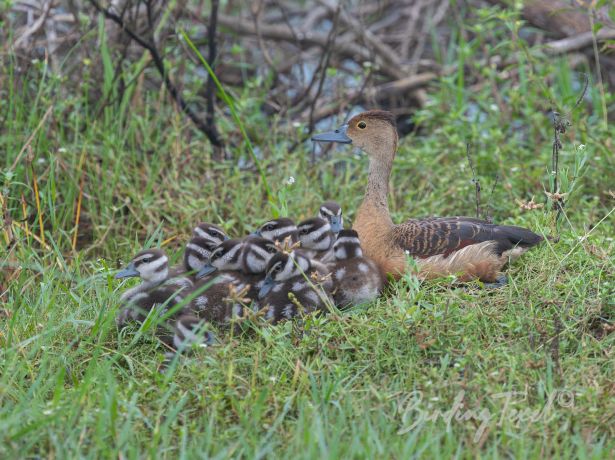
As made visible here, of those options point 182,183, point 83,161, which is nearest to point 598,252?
point 182,183

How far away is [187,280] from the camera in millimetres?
5570

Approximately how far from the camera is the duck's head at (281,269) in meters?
5.41

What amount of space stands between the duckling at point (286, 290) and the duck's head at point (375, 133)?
1.35 m

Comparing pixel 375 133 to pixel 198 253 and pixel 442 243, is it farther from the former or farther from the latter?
pixel 198 253

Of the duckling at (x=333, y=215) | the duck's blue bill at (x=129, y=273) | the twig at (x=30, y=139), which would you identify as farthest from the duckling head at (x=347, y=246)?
the twig at (x=30, y=139)

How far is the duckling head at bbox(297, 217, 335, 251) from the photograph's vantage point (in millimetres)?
6141

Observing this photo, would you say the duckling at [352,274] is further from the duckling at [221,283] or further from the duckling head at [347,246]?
the duckling at [221,283]

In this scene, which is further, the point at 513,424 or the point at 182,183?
the point at 182,183

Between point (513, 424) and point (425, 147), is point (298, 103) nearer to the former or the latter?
point (425, 147)

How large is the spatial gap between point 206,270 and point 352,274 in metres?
0.84

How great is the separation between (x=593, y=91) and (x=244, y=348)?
15.8 feet

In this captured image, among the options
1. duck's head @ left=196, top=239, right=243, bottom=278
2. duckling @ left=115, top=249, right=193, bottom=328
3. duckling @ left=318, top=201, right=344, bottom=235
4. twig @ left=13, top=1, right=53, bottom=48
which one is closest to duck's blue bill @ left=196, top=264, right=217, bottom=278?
duck's head @ left=196, top=239, right=243, bottom=278

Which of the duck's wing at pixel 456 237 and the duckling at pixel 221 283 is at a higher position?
the duck's wing at pixel 456 237

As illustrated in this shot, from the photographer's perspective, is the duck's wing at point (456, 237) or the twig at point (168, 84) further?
the twig at point (168, 84)
